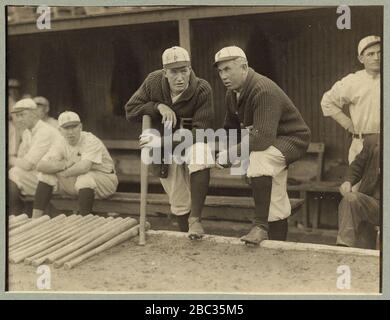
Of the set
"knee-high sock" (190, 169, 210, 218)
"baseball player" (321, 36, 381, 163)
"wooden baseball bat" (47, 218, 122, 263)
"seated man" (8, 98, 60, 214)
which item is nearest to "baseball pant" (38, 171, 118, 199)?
"seated man" (8, 98, 60, 214)

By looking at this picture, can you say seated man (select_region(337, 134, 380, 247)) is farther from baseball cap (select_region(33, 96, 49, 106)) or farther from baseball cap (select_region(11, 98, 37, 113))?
baseball cap (select_region(33, 96, 49, 106))

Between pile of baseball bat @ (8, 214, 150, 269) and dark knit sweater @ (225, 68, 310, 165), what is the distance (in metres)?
1.16

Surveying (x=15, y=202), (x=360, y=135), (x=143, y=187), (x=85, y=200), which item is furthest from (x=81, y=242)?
(x=360, y=135)

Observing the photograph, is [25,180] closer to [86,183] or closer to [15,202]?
[15,202]

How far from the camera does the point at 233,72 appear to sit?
13.5 feet

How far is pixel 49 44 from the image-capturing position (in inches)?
213

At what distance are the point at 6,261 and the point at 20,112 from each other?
4.72ft

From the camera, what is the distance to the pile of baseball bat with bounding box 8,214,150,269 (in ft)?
13.4

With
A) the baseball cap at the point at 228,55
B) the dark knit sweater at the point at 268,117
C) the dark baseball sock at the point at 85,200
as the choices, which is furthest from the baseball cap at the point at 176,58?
the dark baseball sock at the point at 85,200

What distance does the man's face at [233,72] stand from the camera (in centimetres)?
412

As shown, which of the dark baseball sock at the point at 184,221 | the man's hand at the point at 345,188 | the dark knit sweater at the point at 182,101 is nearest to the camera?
the dark knit sweater at the point at 182,101

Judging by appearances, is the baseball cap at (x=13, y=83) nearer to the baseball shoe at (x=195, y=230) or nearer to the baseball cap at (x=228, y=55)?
the baseball cap at (x=228, y=55)

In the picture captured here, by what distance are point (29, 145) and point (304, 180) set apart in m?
2.54
